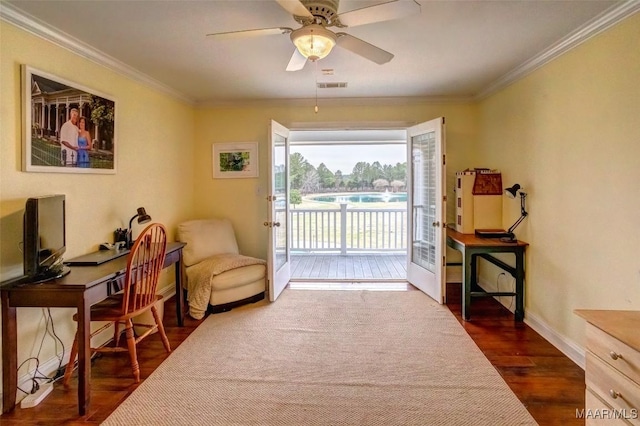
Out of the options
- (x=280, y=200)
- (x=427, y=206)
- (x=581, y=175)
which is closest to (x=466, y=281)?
(x=427, y=206)

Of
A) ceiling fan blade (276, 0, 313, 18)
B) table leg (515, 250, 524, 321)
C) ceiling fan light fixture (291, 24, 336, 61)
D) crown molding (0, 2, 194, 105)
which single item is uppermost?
crown molding (0, 2, 194, 105)

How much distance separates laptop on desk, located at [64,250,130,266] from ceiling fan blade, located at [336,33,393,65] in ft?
7.20

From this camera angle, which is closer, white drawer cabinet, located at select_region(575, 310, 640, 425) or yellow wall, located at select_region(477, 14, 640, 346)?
white drawer cabinet, located at select_region(575, 310, 640, 425)

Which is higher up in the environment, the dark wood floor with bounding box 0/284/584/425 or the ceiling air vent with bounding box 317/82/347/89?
the ceiling air vent with bounding box 317/82/347/89

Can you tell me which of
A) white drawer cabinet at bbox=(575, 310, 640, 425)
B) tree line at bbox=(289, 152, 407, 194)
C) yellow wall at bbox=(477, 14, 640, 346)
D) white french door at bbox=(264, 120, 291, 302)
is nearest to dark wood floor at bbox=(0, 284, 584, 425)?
yellow wall at bbox=(477, 14, 640, 346)

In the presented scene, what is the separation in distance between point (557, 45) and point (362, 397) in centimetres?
288

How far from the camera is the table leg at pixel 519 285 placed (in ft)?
10.3

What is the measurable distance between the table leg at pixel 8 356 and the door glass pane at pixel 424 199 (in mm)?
3568

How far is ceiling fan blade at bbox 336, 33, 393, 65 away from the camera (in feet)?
6.43

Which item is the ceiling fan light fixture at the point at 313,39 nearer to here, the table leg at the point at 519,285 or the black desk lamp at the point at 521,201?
the black desk lamp at the point at 521,201

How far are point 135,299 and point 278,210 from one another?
1.92 metres

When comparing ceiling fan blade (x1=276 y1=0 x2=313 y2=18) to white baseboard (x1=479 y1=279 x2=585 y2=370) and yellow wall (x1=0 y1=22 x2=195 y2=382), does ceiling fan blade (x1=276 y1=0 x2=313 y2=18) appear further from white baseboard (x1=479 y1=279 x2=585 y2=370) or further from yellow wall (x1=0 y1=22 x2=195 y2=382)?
white baseboard (x1=479 y1=279 x2=585 y2=370)

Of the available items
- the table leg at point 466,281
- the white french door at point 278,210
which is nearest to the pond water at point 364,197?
the white french door at point 278,210

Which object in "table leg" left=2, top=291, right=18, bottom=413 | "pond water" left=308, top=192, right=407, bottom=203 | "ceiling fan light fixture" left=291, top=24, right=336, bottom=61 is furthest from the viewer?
"pond water" left=308, top=192, right=407, bottom=203
